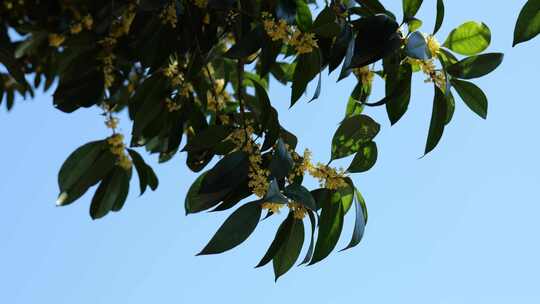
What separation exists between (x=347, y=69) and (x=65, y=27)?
1512 mm

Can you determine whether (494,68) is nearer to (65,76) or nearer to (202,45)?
(202,45)

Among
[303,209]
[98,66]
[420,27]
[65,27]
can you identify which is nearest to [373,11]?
[420,27]

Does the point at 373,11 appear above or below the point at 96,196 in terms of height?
above

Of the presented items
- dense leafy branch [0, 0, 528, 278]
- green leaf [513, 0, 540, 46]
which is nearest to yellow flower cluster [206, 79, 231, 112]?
dense leafy branch [0, 0, 528, 278]

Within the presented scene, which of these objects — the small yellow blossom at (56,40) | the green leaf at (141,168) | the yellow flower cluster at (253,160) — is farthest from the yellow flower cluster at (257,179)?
the small yellow blossom at (56,40)

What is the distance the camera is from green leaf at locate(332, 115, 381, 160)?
117 centimetres

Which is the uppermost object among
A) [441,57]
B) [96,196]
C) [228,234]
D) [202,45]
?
[202,45]

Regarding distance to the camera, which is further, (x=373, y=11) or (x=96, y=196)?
(x=96, y=196)

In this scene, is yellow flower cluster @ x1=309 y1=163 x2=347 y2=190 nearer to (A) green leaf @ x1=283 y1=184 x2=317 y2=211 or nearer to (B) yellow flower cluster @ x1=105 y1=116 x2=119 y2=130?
(A) green leaf @ x1=283 y1=184 x2=317 y2=211

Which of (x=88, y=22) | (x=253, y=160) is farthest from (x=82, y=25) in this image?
(x=253, y=160)

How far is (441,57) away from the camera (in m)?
1.16

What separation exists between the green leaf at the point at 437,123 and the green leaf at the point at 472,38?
12cm

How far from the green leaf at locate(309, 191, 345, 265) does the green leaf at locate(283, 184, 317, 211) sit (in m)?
0.09

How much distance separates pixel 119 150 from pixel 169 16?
44cm
